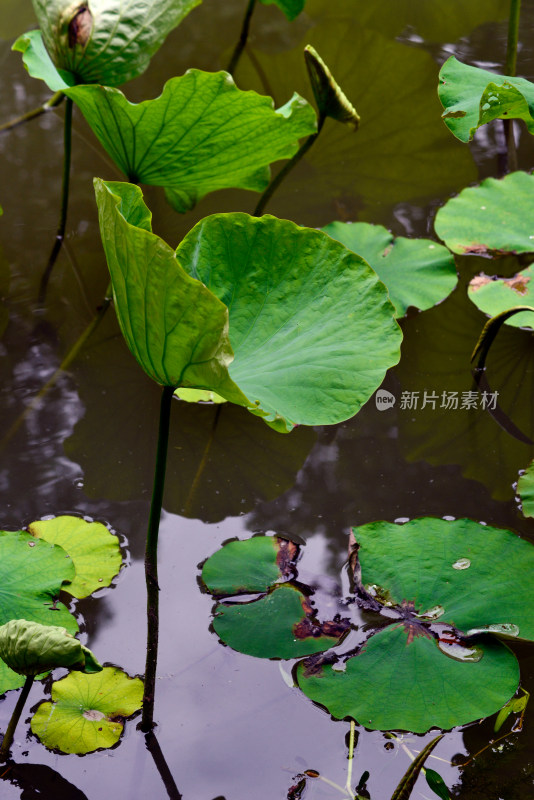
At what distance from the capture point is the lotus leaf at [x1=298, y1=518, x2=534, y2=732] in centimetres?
99

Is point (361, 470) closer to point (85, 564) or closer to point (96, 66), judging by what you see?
point (85, 564)

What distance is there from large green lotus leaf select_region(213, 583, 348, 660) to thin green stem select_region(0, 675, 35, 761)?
274 mm

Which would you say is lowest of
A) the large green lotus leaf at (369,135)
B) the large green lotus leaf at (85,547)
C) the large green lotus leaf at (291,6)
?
the large green lotus leaf at (85,547)

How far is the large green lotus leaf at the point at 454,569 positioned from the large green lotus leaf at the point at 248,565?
0.11 m

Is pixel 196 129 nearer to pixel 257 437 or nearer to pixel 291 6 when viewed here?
pixel 257 437

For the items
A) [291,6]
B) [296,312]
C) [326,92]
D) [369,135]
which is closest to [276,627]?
[296,312]

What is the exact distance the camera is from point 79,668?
0.88 meters

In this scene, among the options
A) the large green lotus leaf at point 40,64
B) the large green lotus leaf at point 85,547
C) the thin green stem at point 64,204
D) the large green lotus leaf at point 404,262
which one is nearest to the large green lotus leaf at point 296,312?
the large green lotus leaf at point 85,547

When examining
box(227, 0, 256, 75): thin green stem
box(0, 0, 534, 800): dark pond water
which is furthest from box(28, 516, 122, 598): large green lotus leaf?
box(227, 0, 256, 75): thin green stem

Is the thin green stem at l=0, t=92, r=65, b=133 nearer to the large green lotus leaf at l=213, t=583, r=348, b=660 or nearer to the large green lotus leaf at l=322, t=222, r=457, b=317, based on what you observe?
the large green lotus leaf at l=322, t=222, r=457, b=317

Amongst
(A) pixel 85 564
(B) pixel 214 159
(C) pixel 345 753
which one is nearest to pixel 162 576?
(A) pixel 85 564

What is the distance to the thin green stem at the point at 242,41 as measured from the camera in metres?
2.25

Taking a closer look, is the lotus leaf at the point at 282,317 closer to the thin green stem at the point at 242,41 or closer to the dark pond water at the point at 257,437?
the dark pond water at the point at 257,437

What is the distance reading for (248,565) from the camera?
1172 millimetres
